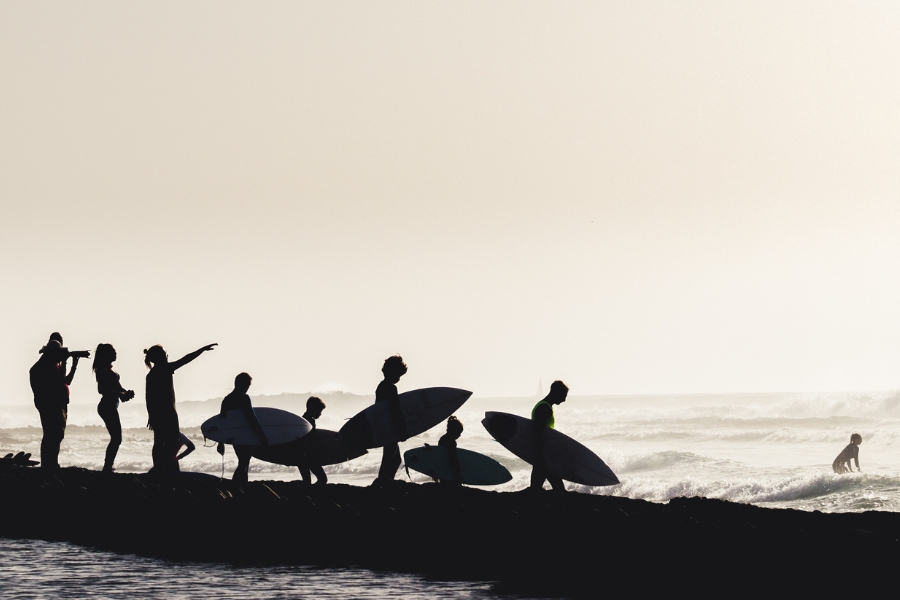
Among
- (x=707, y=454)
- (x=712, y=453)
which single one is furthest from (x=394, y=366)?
(x=712, y=453)

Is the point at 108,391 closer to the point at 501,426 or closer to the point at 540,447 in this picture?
the point at 501,426

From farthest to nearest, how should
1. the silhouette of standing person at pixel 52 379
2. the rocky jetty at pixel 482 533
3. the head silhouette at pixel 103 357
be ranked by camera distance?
1. the silhouette of standing person at pixel 52 379
2. the head silhouette at pixel 103 357
3. the rocky jetty at pixel 482 533

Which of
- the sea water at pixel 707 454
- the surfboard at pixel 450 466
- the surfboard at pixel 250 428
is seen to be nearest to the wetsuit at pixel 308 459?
the surfboard at pixel 250 428

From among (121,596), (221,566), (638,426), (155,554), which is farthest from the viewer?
(638,426)

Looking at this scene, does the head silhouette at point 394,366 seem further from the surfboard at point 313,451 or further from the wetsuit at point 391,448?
the surfboard at point 313,451

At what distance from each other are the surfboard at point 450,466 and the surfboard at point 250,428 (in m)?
1.35

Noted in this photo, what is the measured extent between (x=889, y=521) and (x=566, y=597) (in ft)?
16.1

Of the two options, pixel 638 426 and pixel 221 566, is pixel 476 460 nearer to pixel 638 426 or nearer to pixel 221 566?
pixel 221 566

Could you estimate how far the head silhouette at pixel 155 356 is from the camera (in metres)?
11.7

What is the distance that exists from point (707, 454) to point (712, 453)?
0.80 meters

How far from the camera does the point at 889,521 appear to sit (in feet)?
36.6

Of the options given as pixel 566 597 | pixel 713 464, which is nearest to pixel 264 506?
pixel 566 597

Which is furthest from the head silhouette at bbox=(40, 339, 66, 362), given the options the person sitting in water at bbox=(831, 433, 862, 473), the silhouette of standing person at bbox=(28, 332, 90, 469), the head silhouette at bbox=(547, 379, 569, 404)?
the person sitting in water at bbox=(831, 433, 862, 473)

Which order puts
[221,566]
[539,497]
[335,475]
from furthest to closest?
1. [335,475]
2. [539,497]
3. [221,566]
